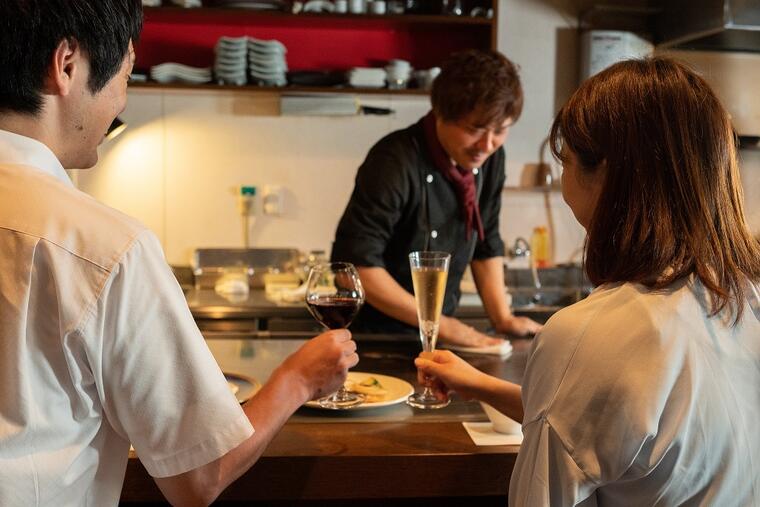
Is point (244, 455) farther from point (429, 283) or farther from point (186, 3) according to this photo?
point (186, 3)

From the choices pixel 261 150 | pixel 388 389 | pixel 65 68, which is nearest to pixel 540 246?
pixel 261 150

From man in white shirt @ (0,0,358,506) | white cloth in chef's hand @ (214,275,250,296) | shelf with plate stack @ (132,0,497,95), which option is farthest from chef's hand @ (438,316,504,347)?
shelf with plate stack @ (132,0,497,95)

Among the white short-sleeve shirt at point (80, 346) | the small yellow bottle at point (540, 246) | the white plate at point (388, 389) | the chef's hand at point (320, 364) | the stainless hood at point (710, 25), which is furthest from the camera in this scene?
the small yellow bottle at point (540, 246)

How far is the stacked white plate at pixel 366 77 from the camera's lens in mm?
4070

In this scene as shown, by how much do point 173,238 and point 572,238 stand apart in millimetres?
2009

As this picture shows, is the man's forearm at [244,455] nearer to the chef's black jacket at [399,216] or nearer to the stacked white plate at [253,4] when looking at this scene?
the chef's black jacket at [399,216]

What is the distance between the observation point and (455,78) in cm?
240

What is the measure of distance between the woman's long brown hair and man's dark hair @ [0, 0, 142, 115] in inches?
24.6

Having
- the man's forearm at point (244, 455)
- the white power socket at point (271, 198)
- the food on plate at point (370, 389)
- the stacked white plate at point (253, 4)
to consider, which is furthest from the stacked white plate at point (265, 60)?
the man's forearm at point (244, 455)

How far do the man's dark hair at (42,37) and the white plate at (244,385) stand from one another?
713mm

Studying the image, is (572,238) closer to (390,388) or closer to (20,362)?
(390,388)

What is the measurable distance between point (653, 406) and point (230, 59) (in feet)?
10.7

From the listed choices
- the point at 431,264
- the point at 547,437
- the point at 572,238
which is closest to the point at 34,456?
Result: the point at 547,437

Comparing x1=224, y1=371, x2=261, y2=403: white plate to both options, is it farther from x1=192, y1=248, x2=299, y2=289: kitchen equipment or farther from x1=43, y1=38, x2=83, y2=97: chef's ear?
x1=192, y1=248, x2=299, y2=289: kitchen equipment
